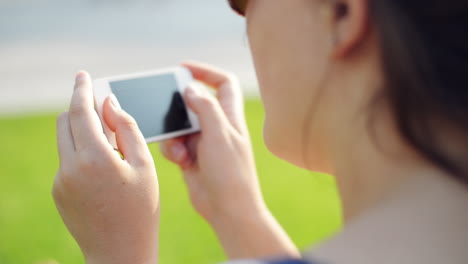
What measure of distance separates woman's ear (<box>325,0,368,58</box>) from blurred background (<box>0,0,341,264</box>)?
10.5 inches

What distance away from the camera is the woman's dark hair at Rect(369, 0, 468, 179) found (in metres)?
0.62

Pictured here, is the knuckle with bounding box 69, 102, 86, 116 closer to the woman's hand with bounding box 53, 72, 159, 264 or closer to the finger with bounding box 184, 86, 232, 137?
the woman's hand with bounding box 53, 72, 159, 264

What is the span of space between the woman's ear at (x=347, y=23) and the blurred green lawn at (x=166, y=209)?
6.54 feet

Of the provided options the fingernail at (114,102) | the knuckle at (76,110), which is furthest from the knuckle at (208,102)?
the knuckle at (76,110)

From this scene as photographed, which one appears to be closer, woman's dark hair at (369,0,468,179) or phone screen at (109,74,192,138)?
woman's dark hair at (369,0,468,179)

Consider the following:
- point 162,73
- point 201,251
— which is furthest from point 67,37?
point 162,73

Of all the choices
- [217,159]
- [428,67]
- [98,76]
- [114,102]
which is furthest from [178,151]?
[98,76]

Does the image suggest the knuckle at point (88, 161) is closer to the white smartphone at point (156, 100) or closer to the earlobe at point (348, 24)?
the white smartphone at point (156, 100)

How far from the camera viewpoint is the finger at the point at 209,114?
1.25 metres

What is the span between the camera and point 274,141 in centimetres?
91

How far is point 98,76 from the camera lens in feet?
18.1

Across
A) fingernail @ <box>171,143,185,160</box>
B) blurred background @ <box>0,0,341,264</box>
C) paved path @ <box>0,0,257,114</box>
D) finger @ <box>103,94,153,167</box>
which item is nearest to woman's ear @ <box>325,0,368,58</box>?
blurred background @ <box>0,0,341,264</box>

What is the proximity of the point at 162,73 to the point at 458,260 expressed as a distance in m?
0.83

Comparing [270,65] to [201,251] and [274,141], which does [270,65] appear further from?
[201,251]
